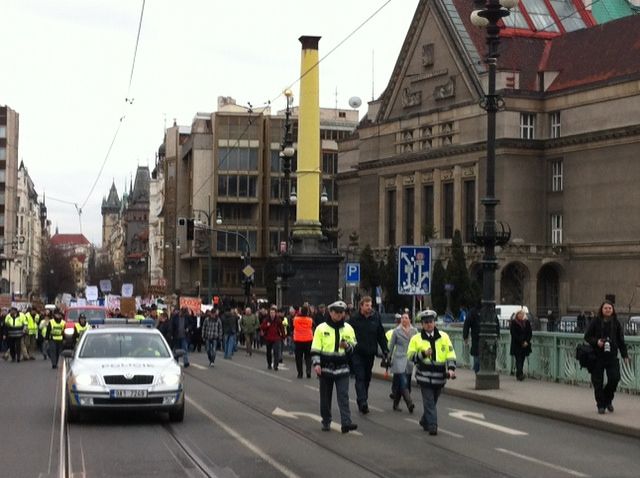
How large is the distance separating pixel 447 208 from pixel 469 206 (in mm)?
2783

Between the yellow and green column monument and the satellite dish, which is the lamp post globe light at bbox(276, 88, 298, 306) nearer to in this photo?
the yellow and green column monument

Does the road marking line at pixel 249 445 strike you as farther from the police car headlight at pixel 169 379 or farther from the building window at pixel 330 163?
the building window at pixel 330 163

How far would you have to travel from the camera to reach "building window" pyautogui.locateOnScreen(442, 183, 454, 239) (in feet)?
292

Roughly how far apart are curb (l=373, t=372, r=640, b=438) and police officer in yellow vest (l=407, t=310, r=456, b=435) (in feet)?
8.16

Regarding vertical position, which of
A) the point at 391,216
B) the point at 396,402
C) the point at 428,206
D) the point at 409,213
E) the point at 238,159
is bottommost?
the point at 396,402

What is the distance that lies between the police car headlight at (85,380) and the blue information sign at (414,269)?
34.2 feet

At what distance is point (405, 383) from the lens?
20375 millimetres

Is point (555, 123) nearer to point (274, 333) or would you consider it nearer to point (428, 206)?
point (428, 206)

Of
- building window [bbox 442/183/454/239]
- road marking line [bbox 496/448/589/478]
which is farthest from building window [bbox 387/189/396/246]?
road marking line [bbox 496/448/589/478]

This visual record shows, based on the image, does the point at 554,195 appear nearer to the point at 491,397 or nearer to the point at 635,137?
the point at 635,137

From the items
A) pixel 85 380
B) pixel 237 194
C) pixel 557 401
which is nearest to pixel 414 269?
pixel 557 401

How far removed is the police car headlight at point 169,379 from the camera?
17.5m

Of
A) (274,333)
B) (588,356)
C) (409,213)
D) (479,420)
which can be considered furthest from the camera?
(409,213)

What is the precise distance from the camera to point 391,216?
96062mm
